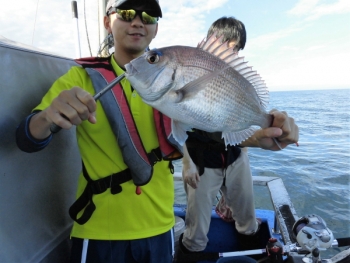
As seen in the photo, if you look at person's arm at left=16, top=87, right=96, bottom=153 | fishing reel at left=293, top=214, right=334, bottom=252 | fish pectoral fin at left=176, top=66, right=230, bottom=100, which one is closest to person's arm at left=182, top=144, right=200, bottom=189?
fishing reel at left=293, top=214, right=334, bottom=252

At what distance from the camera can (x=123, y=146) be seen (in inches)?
58.0

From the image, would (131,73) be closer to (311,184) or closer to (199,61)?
(199,61)

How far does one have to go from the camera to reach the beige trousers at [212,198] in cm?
299

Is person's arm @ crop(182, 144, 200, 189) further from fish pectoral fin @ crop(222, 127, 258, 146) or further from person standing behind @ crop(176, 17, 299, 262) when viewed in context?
fish pectoral fin @ crop(222, 127, 258, 146)

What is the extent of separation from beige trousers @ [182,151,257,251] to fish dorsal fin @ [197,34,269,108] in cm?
169

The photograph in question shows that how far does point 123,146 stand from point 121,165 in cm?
14

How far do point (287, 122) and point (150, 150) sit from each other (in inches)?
30.6

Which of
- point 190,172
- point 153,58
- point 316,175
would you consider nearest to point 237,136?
point 153,58

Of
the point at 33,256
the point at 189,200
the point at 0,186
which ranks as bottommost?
the point at 189,200

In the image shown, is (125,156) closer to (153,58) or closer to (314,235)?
(153,58)

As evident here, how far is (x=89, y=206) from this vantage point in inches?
57.9

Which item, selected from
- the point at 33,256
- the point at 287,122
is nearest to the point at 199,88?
the point at 287,122

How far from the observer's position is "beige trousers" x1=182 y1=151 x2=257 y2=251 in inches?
118

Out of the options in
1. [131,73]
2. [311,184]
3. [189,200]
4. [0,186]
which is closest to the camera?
[131,73]
